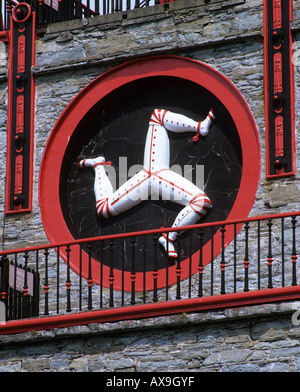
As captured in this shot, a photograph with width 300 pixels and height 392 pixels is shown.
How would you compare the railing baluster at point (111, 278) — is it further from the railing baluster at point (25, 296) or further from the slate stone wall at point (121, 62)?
the railing baluster at point (25, 296)

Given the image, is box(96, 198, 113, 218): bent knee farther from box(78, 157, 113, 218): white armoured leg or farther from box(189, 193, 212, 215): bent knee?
box(189, 193, 212, 215): bent knee

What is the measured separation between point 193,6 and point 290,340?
5209 mm

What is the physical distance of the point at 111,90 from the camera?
20469 mm

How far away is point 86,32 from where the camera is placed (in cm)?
2081

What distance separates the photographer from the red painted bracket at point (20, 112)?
2047cm

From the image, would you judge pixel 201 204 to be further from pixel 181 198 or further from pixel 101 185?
pixel 101 185

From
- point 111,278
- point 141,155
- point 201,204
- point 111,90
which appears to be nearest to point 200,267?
point 111,278

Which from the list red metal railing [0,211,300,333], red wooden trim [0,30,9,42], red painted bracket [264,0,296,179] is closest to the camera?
red metal railing [0,211,300,333]

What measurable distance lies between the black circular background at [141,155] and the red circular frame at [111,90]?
0.10 meters

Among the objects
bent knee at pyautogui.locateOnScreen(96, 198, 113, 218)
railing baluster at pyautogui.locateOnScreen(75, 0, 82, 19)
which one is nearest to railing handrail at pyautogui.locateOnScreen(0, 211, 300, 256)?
bent knee at pyautogui.locateOnScreen(96, 198, 113, 218)

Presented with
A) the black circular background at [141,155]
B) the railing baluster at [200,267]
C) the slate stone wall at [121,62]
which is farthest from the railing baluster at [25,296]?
the railing baluster at [200,267]

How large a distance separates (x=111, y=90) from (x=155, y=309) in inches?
150

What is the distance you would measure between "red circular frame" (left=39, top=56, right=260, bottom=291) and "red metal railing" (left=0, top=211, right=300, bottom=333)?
4cm

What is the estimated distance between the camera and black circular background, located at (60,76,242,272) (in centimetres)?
1962
